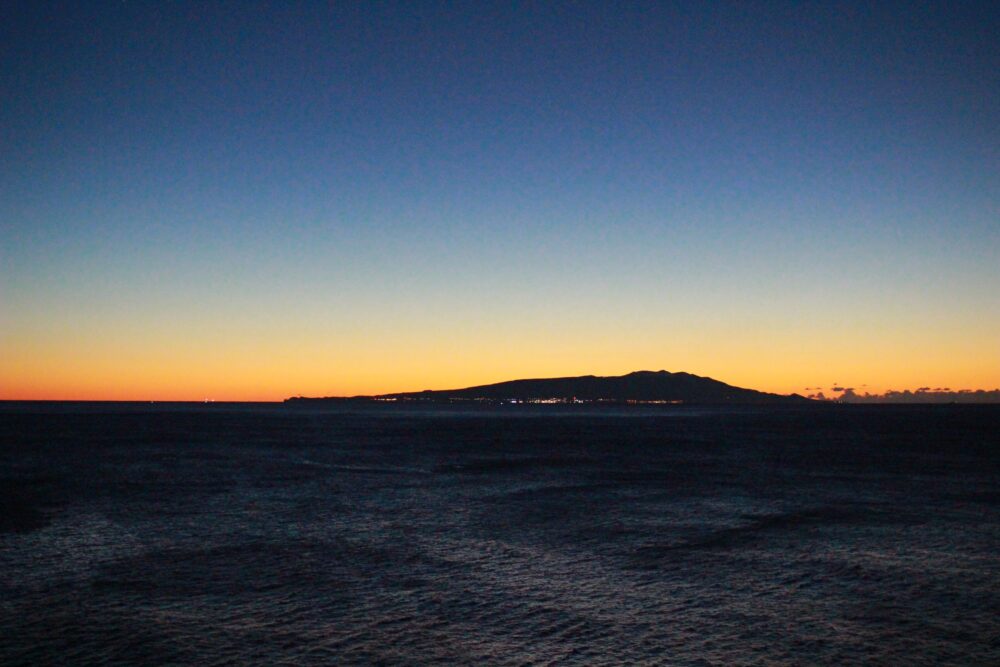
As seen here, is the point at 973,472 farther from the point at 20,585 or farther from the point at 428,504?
the point at 20,585

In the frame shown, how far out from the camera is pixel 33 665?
37.9 feet

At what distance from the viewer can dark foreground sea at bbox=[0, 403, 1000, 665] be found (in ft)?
41.0

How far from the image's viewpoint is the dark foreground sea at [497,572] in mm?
12492

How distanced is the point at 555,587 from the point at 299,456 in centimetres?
4402

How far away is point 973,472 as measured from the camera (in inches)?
1761

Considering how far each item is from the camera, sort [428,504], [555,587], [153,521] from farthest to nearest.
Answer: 1. [428,504]
2. [153,521]
3. [555,587]

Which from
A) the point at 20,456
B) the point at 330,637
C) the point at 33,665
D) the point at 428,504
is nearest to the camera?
the point at 33,665

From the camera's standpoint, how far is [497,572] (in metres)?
17.5

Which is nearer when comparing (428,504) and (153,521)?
(153,521)

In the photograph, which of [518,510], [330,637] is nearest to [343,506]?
[518,510]

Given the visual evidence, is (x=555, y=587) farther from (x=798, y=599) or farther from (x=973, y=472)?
(x=973, y=472)

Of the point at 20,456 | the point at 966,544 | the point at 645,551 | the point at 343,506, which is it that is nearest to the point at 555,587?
the point at 645,551

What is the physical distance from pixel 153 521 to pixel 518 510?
12077mm

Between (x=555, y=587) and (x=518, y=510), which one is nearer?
(x=555, y=587)
